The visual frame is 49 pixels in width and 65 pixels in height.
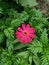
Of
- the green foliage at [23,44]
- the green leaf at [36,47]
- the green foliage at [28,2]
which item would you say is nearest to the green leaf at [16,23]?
the green foliage at [23,44]

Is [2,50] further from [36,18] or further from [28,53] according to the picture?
[36,18]

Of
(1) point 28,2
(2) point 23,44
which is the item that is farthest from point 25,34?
(1) point 28,2

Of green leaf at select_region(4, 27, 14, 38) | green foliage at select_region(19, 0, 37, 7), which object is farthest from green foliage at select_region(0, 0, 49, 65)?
green foliage at select_region(19, 0, 37, 7)

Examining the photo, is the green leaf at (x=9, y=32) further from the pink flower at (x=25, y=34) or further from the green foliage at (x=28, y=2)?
the green foliage at (x=28, y=2)

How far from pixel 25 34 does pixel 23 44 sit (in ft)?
0.42

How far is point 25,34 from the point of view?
3.26m

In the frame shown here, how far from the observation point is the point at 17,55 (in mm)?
3186

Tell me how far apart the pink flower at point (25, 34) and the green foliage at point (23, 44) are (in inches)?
2.2

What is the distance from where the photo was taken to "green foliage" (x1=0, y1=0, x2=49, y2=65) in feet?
10.1

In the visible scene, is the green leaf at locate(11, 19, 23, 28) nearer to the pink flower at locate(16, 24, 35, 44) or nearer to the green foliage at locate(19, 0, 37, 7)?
the pink flower at locate(16, 24, 35, 44)

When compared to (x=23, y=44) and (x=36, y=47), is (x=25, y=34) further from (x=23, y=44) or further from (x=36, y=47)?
(x=36, y=47)

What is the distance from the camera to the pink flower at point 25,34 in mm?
3187

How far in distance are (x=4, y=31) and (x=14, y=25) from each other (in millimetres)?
166

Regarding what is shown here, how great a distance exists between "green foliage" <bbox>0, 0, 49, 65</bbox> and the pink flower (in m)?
0.06
